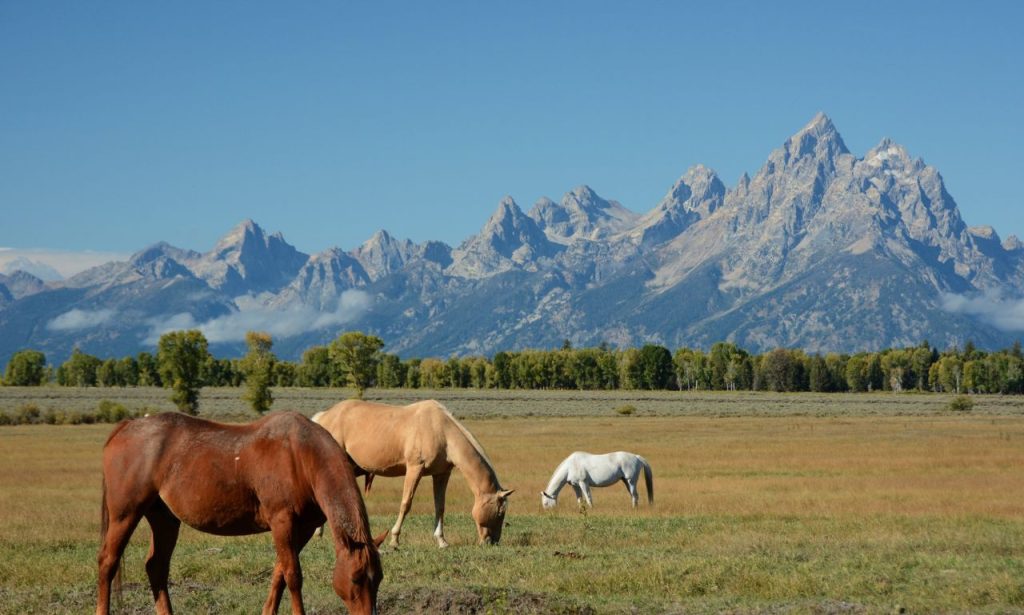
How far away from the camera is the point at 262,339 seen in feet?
314

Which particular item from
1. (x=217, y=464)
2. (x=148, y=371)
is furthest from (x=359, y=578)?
(x=148, y=371)

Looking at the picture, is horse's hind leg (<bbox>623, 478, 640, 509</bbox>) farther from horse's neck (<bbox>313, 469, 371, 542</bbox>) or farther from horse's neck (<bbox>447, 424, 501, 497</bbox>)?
horse's neck (<bbox>313, 469, 371, 542</bbox>)

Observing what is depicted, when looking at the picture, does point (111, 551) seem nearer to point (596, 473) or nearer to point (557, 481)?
point (557, 481)

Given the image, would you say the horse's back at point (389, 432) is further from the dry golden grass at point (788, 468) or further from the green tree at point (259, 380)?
the green tree at point (259, 380)

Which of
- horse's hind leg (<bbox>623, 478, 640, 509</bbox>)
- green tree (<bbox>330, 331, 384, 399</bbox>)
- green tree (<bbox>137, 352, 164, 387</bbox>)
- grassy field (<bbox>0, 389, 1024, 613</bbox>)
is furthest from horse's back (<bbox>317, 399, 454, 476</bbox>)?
green tree (<bbox>137, 352, 164, 387</bbox>)

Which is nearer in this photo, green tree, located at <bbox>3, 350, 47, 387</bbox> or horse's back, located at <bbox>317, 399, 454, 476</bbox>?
horse's back, located at <bbox>317, 399, 454, 476</bbox>

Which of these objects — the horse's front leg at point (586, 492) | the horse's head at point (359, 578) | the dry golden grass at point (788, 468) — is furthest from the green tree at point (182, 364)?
the horse's head at point (359, 578)

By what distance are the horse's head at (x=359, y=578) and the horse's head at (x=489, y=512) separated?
902 cm

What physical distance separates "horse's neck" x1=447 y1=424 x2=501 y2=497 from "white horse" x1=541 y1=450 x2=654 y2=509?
9278 mm

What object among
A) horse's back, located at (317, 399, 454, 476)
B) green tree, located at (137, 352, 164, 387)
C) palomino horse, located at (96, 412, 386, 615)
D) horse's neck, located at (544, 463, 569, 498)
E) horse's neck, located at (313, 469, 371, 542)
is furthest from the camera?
green tree, located at (137, 352, 164, 387)

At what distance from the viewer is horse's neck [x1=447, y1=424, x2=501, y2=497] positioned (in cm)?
1819

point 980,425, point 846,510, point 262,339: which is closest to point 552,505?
point 846,510

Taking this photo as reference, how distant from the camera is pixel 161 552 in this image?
11531 millimetres

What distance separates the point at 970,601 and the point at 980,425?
62.8 meters
